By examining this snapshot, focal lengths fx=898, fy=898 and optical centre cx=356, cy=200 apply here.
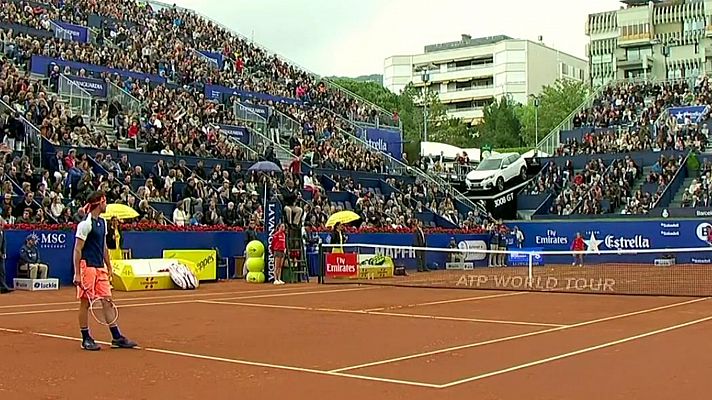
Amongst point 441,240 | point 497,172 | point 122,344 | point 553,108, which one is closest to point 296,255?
point 441,240

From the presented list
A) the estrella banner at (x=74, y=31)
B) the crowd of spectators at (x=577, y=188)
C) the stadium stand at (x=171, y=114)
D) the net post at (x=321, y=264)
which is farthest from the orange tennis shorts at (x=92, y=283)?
the crowd of spectators at (x=577, y=188)

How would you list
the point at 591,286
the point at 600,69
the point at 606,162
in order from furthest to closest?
1. the point at 600,69
2. the point at 606,162
3. the point at 591,286

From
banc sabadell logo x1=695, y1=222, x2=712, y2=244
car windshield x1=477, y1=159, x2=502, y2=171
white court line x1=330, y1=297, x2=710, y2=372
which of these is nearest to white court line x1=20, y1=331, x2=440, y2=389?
white court line x1=330, y1=297, x2=710, y2=372

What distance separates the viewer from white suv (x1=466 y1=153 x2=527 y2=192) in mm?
50156

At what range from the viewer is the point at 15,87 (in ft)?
105

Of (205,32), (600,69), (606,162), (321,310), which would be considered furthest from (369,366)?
(600,69)

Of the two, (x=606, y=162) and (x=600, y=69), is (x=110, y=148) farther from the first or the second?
(x=600, y=69)

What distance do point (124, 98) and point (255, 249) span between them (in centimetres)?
1297

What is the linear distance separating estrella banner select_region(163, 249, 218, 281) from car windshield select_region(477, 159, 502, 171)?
86.9 ft

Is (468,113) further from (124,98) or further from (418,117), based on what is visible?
(124,98)

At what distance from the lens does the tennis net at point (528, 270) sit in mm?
24772

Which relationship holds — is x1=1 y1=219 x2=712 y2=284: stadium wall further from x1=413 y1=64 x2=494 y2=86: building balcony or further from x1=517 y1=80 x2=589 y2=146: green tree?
x1=413 y1=64 x2=494 y2=86: building balcony

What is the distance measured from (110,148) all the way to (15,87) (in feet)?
13.0

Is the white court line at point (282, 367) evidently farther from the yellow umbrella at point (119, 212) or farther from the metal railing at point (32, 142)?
the metal railing at point (32, 142)
